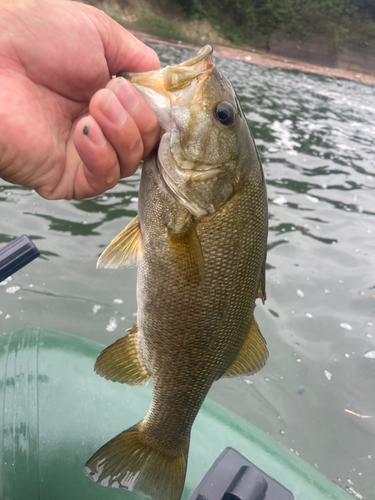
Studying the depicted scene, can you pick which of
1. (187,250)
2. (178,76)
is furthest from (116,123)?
(187,250)

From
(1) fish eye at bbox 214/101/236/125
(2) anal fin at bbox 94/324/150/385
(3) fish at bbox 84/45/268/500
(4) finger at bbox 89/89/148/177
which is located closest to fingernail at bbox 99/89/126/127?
(4) finger at bbox 89/89/148/177

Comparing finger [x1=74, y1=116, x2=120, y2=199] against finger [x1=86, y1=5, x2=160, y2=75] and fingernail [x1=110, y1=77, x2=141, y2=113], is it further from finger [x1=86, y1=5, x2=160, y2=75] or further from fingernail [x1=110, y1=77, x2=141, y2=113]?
finger [x1=86, y1=5, x2=160, y2=75]

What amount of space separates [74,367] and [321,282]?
3493mm

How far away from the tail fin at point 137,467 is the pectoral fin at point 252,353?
491mm

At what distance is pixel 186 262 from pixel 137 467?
0.96m

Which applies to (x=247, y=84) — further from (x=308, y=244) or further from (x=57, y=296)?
(x=57, y=296)

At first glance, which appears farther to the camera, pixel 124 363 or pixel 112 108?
pixel 124 363

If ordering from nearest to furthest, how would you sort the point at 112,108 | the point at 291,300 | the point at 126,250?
1. the point at 112,108
2. the point at 126,250
3. the point at 291,300

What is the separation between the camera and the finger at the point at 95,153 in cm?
142

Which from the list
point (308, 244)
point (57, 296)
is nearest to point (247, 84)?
point (308, 244)

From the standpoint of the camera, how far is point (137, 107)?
4.58 ft

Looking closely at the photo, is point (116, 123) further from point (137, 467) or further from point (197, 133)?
point (137, 467)

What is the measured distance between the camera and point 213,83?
151 cm

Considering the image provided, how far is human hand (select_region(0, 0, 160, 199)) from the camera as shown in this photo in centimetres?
142
